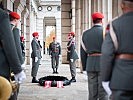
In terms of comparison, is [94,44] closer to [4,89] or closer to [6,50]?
[6,50]

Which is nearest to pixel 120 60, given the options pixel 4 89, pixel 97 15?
pixel 4 89

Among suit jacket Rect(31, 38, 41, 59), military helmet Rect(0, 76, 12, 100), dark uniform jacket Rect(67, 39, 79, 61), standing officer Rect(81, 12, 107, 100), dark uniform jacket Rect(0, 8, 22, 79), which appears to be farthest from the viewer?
dark uniform jacket Rect(67, 39, 79, 61)

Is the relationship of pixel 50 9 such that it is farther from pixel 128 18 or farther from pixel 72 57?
pixel 128 18

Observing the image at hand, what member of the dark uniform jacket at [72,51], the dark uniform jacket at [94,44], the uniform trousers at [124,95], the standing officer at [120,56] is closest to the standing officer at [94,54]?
Result: the dark uniform jacket at [94,44]

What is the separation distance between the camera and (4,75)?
14.4 feet

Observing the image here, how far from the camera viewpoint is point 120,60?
3838mm

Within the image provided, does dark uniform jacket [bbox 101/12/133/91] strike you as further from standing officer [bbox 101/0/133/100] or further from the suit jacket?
the suit jacket

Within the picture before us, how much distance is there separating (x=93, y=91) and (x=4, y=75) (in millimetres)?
2488

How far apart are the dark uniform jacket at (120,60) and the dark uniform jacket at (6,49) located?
1.11 m

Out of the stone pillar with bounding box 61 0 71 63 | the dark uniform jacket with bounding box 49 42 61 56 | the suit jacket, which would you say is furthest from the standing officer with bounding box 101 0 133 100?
the stone pillar with bounding box 61 0 71 63

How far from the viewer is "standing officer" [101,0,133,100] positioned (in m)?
3.75

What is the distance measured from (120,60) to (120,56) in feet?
0.15

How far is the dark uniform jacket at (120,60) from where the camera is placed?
3752 mm

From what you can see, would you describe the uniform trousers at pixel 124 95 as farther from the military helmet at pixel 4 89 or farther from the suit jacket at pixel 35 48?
the suit jacket at pixel 35 48
